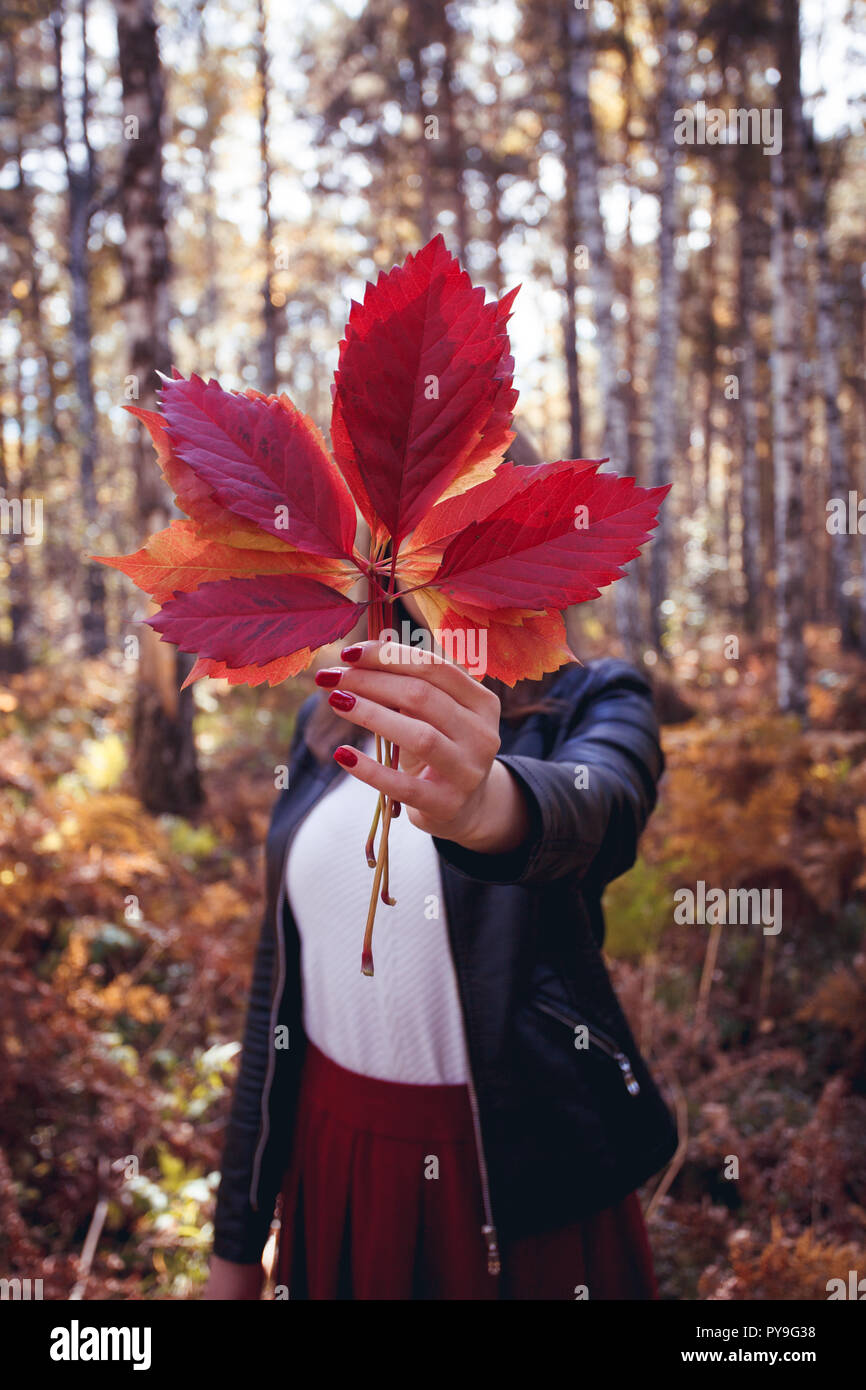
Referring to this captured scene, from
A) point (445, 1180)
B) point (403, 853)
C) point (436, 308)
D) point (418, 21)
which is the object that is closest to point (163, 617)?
point (436, 308)

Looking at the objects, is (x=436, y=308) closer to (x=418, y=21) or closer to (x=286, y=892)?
(x=286, y=892)

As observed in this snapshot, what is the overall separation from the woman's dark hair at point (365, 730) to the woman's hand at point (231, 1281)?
1132mm

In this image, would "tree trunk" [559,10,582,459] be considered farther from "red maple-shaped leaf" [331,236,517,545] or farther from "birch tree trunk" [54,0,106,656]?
"red maple-shaped leaf" [331,236,517,545]

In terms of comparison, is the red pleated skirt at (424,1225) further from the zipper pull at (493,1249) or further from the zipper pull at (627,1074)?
the zipper pull at (627,1074)

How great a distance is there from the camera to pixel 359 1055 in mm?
1667

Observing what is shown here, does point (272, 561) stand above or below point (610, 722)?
above

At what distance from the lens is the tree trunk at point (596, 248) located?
9.51 m

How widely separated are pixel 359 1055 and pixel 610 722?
86cm

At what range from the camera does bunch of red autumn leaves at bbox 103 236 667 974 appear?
2.41 ft

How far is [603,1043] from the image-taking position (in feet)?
4.99

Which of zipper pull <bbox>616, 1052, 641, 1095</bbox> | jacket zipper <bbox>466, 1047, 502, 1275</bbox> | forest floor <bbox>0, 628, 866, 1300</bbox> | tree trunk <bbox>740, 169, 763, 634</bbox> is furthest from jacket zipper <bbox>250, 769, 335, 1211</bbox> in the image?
tree trunk <bbox>740, 169, 763, 634</bbox>

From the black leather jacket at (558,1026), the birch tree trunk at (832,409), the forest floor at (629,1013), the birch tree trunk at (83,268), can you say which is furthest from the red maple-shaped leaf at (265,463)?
the birch tree trunk at (83,268)

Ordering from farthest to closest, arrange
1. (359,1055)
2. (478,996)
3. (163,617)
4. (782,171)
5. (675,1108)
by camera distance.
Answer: (782,171) < (675,1108) < (359,1055) < (478,996) < (163,617)

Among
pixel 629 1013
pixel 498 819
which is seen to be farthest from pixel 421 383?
pixel 629 1013
